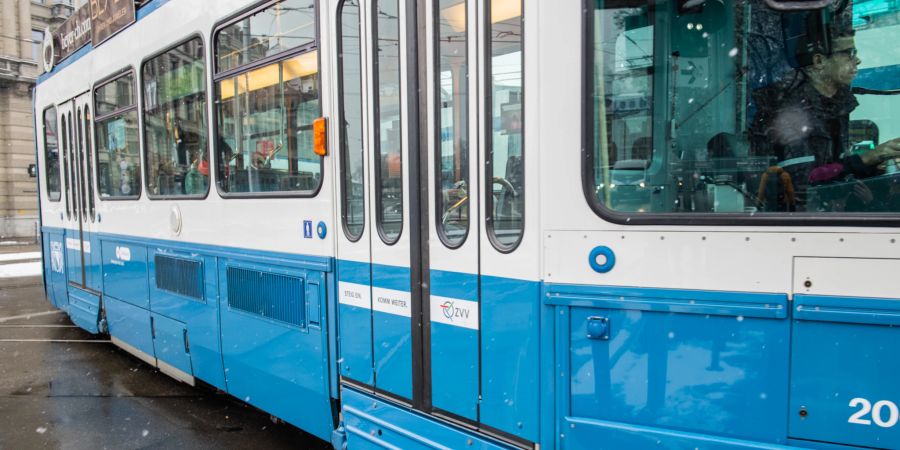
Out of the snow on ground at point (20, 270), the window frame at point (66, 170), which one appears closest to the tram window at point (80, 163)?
the window frame at point (66, 170)

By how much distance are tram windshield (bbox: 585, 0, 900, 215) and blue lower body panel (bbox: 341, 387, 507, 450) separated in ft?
4.20

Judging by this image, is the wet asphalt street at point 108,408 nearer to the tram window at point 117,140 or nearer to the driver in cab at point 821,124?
the tram window at point 117,140

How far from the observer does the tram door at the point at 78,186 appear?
6637 millimetres

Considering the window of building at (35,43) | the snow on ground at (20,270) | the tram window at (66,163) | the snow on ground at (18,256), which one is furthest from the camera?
the window of building at (35,43)

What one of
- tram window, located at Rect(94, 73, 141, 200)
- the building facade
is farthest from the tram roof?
the building facade

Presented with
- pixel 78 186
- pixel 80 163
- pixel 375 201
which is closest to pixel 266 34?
pixel 375 201

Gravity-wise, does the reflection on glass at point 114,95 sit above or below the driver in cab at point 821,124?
above

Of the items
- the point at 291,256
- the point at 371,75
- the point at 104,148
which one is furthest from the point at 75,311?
the point at 371,75

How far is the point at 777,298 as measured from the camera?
2.01 m

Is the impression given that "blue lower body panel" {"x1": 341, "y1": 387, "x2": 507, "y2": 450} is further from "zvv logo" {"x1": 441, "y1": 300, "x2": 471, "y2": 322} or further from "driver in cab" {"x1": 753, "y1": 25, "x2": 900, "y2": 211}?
"driver in cab" {"x1": 753, "y1": 25, "x2": 900, "y2": 211}

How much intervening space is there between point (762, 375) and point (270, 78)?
313cm

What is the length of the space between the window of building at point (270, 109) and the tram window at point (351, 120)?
0.23 metres

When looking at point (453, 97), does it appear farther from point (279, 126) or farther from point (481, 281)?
point (279, 126)

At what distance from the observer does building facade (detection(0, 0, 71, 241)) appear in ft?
89.1
